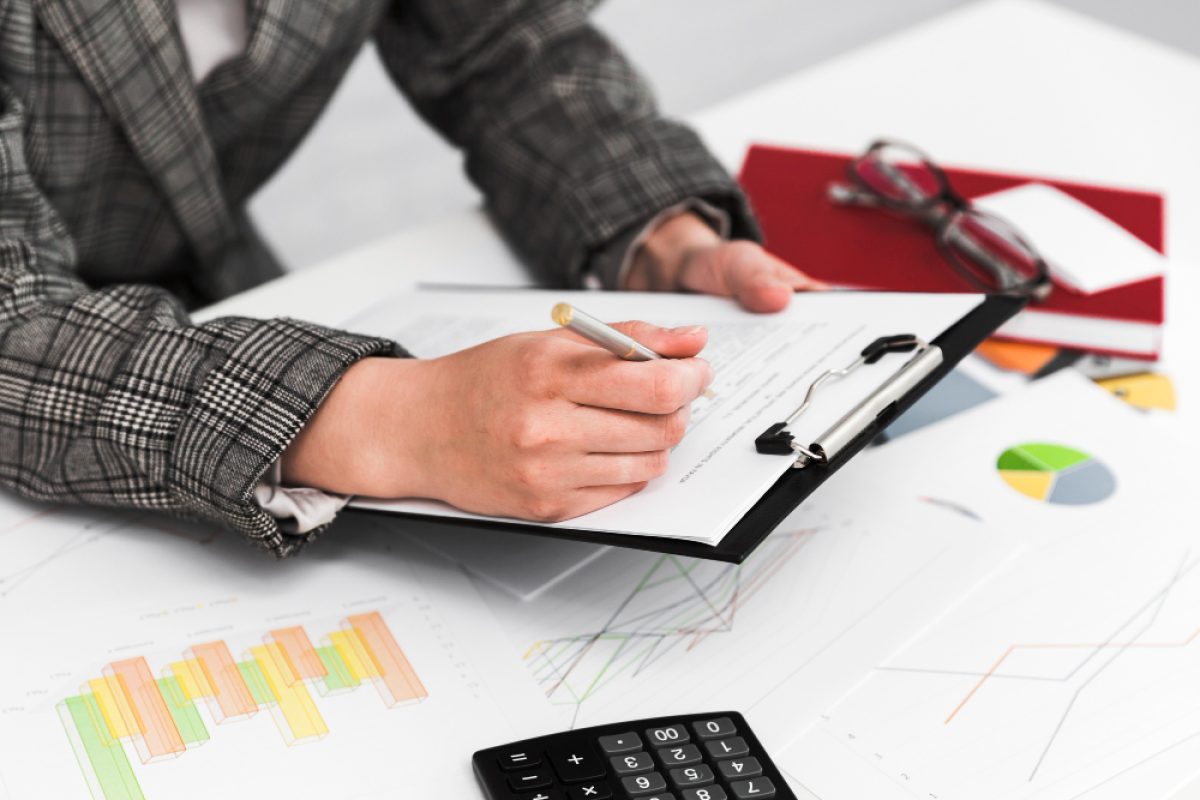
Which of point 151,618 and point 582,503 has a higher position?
point 582,503

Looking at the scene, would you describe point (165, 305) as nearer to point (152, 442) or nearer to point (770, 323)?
point (152, 442)


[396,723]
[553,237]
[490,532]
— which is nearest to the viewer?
[396,723]

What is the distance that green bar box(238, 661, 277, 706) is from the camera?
2.11ft

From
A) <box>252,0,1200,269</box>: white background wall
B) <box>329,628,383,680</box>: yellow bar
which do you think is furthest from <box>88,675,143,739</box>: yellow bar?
<box>252,0,1200,269</box>: white background wall

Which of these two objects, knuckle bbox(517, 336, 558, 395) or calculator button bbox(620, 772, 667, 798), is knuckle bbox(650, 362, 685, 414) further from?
calculator button bbox(620, 772, 667, 798)

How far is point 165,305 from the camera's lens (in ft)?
2.59

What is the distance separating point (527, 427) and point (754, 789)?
8.3 inches

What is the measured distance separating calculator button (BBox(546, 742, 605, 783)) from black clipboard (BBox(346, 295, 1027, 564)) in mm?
103

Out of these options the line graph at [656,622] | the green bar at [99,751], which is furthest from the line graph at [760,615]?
the green bar at [99,751]

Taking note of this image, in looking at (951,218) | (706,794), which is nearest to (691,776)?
(706,794)

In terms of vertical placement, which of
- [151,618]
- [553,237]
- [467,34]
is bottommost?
[151,618]

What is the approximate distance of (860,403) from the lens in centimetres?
68

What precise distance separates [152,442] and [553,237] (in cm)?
39

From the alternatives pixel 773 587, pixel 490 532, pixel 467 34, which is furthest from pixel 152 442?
pixel 467 34
